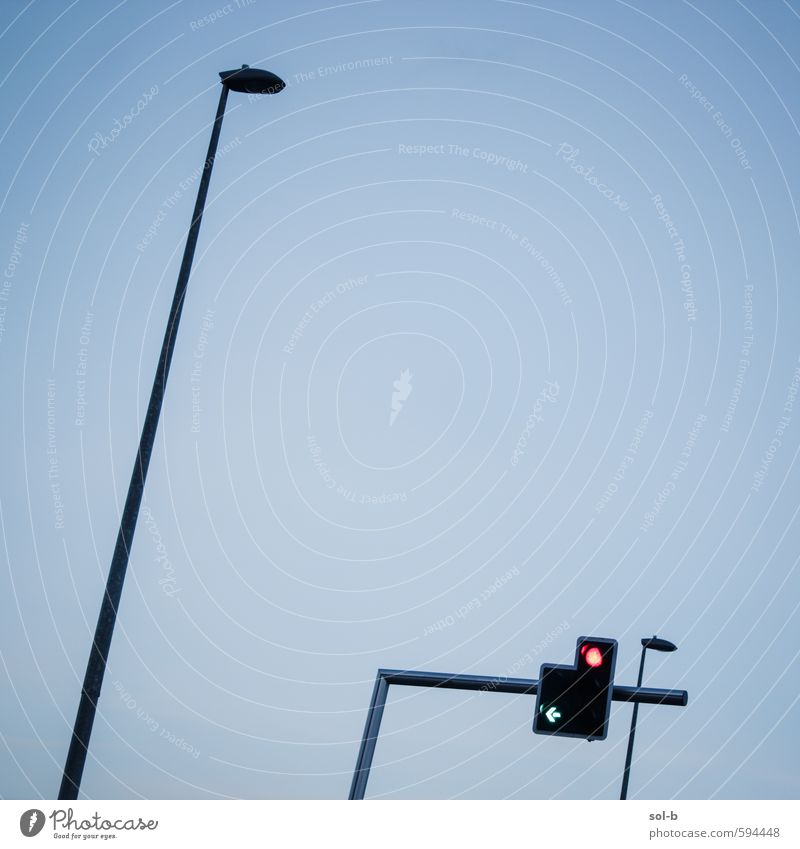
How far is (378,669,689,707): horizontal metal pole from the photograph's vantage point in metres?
9.00

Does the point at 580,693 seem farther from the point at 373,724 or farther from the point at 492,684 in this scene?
the point at 373,724

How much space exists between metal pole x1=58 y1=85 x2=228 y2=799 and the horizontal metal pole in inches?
115

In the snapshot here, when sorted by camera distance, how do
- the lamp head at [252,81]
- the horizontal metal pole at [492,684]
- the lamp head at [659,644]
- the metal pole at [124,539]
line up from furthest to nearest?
the lamp head at [659,644]
the lamp head at [252,81]
the horizontal metal pole at [492,684]
the metal pole at [124,539]

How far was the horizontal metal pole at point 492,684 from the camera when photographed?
9.00 metres

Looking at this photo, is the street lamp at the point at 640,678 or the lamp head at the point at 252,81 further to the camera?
the street lamp at the point at 640,678

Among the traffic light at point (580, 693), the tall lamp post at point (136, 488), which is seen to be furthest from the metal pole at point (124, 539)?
the traffic light at point (580, 693)

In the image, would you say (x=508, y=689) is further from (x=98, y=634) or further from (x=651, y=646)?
(x=651, y=646)

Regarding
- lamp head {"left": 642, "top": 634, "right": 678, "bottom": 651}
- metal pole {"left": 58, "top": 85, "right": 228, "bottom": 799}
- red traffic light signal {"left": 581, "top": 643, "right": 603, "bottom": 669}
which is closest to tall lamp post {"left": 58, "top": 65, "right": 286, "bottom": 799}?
metal pole {"left": 58, "top": 85, "right": 228, "bottom": 799}

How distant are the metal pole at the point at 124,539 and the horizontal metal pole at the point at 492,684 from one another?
9.54 feet

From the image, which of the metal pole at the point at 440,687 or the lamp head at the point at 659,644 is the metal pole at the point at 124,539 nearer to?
the metal pole at the point at 440,687

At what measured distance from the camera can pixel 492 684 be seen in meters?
9.34

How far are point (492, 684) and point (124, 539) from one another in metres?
4.19

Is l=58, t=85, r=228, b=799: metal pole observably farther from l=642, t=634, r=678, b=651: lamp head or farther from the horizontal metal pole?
l=642, t=634, r=678, b=651: lamp head

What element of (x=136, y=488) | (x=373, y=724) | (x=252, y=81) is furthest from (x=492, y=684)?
(x=252, y=81)
